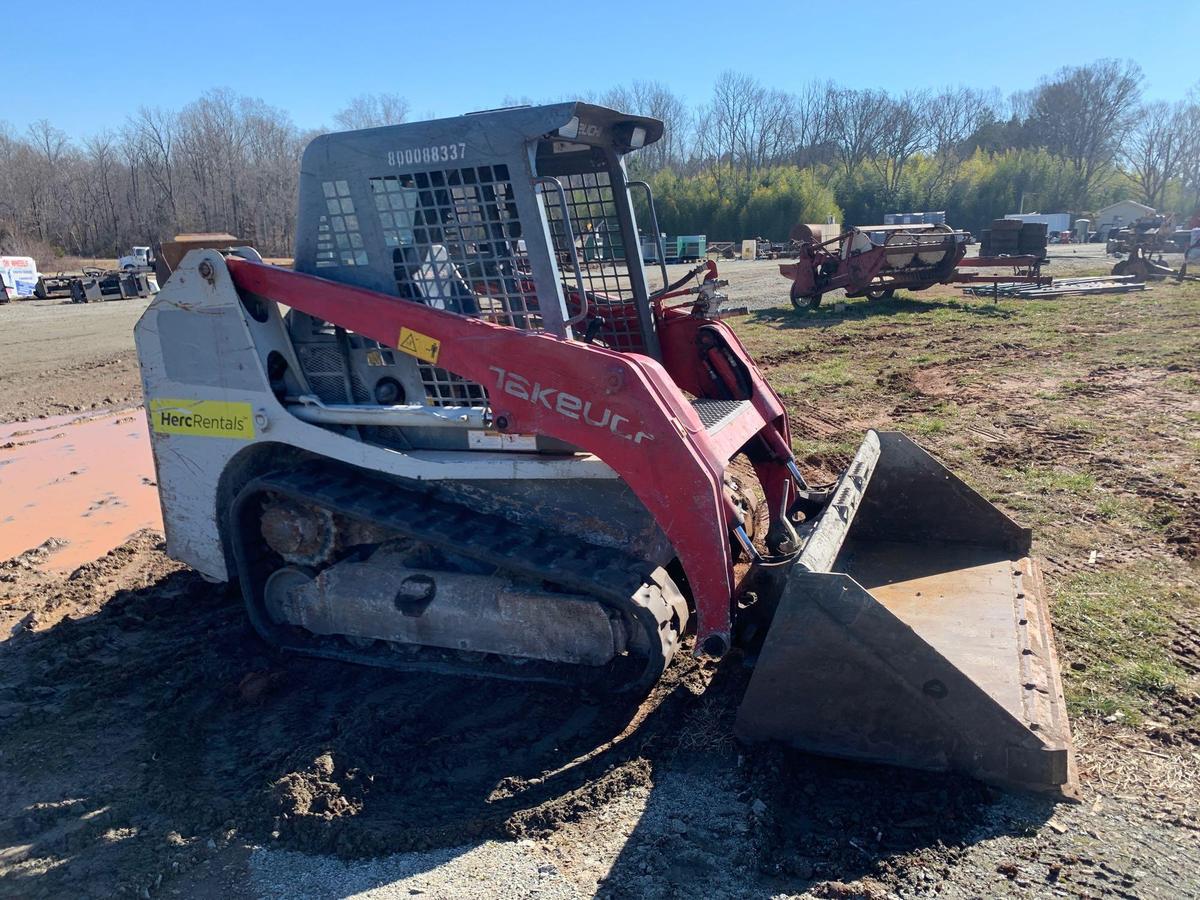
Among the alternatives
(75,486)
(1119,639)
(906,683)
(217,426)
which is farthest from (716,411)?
(75,486)

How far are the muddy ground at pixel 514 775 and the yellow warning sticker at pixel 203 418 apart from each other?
109cm

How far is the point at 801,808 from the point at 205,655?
303 cm

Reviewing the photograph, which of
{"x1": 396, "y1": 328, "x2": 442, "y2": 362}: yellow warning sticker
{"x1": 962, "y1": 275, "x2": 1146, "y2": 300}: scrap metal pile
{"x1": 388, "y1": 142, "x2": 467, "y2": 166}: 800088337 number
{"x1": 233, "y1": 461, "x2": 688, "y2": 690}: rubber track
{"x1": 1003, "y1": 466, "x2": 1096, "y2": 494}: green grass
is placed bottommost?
{"x1": 1003, "y1": 466, "x2": 1096, "y2": 494}: green grass

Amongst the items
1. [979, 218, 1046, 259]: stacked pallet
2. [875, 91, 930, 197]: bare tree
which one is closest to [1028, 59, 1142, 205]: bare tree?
[875, 91, 930, 197]: bare tree

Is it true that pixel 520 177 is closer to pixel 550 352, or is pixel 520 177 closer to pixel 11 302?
pixel 550 352

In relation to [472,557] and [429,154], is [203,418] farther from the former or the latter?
[429,154]

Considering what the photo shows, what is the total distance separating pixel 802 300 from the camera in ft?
62.3

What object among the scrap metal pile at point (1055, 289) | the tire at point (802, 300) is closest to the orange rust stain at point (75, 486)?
the tire at point (802, 300)

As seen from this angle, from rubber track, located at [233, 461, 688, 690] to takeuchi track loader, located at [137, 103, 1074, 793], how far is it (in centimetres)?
1

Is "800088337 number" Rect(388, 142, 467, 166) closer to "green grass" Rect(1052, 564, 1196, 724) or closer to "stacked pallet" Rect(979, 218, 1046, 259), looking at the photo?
"green grass" Rect(1052, 564, 1196, 724)

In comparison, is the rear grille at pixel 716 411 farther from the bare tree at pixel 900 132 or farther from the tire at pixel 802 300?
the bare tree at pixel 900 132

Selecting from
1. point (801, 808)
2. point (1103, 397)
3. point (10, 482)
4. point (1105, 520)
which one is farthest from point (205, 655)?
point (1103, 397)

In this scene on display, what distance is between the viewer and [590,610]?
378 cm

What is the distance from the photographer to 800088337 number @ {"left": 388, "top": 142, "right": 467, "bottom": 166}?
153 inches
